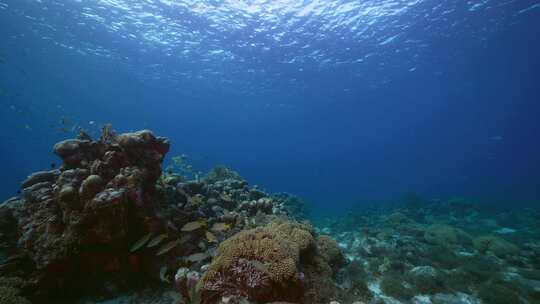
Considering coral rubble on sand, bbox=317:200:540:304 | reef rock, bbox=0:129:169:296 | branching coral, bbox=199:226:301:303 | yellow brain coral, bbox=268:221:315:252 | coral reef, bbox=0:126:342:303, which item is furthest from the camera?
coral rubble on sand, bbox=317:200:540:304

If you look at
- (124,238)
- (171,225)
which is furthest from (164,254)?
(124,238)

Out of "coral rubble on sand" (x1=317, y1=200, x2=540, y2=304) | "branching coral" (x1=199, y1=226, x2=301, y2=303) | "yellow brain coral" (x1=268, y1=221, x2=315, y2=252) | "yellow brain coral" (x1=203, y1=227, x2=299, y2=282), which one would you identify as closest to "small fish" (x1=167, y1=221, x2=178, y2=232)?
"yellow brain coral" (x1=203, y1=227, x2=299, y2=282)

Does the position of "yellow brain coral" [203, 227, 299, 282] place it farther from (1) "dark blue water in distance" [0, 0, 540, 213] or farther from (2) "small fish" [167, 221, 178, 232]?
(1) "dark blue water in distance" [0, 0, 540, 213]

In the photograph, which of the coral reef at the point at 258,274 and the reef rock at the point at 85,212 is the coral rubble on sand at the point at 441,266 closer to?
the coral reef at the point at 258,274

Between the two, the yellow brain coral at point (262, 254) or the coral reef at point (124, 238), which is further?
the coral reef at point (124, 238)

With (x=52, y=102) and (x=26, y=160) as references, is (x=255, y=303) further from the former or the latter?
(x=26, y=160)

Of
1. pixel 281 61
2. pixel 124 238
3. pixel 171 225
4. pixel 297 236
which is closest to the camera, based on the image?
pixel 297 236

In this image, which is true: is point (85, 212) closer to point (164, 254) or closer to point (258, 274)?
point (164, 254)

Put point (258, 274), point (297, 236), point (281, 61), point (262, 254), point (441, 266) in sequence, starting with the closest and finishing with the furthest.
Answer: point (258, 274), point (262, 254), point (297, 236), point (441, 266), point (281, 61)

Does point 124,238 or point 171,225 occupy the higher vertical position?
point 171,225

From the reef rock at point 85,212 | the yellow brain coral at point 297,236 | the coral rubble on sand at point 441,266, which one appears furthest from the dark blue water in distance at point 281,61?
the coral rubble on sand at point 441,266

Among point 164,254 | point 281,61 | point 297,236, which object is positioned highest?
point 281,61

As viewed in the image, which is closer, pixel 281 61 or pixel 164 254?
pixel 164 254

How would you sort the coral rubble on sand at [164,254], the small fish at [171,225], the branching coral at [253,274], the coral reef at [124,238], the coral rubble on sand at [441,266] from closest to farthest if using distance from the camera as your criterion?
the branching coral at [253,274]
the coral rubble on sand at [164,254]
the coral reef at [124,238]
the small fish at [171,225]
the coral rubble on sand at [441,266]
